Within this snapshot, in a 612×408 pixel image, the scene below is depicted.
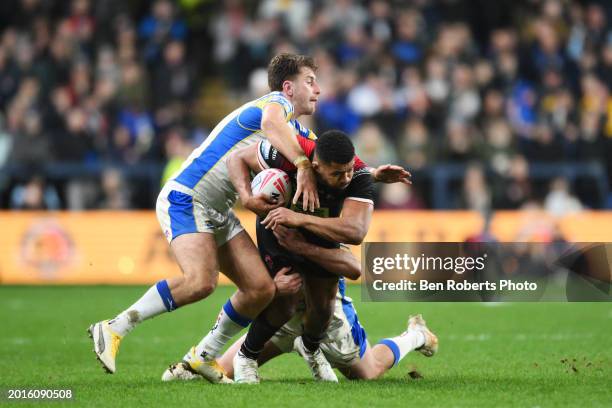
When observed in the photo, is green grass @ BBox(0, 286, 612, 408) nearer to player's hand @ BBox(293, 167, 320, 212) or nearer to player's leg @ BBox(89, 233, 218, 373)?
player's leg @ BBox(89, 233, 218, 373)

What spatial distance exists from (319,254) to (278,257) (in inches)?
18.4

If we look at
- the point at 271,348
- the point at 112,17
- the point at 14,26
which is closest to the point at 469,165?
the point at 112,17

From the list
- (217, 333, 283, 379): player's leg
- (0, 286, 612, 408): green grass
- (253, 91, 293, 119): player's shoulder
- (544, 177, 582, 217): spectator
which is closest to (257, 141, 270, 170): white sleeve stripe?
(253, 91, 293, 119): player's shoulder

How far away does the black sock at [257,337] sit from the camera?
751 centimetres

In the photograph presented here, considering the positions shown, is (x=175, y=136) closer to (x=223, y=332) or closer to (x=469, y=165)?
(x=469, y=165)

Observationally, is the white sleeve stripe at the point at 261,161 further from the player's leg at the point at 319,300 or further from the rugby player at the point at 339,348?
the player's leg at the point at 319,300

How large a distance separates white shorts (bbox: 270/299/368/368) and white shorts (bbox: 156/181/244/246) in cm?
76

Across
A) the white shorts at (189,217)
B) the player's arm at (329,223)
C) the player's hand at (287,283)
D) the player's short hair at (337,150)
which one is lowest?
the player's hand at (287,283)

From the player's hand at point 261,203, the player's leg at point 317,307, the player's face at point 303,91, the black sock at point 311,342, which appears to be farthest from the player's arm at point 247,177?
the black sock at point 311,342

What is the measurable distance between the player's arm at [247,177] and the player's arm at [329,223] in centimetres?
10

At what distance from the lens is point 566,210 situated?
17031 millimetres

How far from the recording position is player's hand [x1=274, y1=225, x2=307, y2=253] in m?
7.18

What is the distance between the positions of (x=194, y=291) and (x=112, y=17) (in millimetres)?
13207

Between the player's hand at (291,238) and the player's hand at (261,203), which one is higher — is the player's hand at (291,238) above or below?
below
